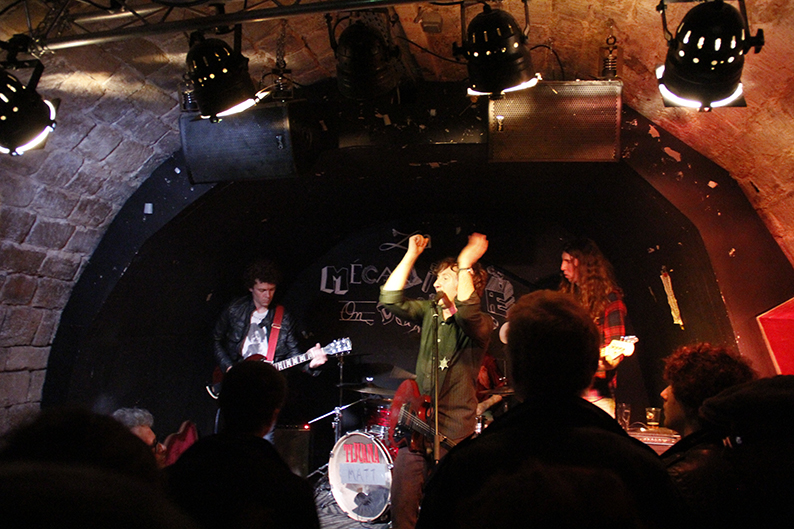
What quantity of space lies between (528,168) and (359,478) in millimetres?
2730

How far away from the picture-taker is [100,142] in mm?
3717

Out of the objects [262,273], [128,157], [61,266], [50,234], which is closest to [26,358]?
[61,266]

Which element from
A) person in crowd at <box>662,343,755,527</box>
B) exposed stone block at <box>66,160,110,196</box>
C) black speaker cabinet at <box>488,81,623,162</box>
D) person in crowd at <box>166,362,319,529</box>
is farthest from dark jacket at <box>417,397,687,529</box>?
exposed stone block at <box>66,160,110,196</box>

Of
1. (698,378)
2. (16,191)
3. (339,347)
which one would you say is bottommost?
(698,378)

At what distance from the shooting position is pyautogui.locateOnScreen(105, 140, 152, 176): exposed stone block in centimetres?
388

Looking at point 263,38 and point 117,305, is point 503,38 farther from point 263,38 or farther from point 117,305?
point 117,305

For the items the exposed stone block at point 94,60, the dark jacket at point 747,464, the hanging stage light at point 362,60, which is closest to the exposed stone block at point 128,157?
the exposed stone block at point 94,60

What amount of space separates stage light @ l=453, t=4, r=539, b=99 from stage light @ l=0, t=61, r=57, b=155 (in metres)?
2.01

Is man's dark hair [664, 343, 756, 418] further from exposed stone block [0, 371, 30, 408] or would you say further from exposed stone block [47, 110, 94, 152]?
exposed stone block [0, 371, 30, 408]

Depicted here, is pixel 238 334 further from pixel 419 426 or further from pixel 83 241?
pixel 419 426

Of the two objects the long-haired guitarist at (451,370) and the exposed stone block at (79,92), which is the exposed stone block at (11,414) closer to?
the exposed stone block at (79,92)

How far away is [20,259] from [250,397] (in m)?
2.76

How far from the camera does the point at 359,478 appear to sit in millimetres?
4324

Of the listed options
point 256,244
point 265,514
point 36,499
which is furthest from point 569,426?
point 256,244
